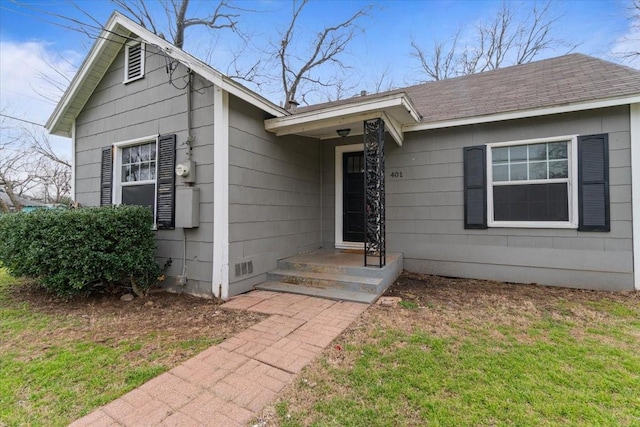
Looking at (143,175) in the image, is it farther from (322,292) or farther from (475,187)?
(475,187)

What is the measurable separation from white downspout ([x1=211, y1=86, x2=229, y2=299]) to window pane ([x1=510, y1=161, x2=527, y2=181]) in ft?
14.5

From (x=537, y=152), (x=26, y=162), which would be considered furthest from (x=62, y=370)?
(x=26, y=162)

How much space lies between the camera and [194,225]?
422 cm

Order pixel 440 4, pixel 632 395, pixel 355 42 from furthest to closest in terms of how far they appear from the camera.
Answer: pixel 355 42
pixel 440 4
pixel 632 395

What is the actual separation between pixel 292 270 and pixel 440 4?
987 cm

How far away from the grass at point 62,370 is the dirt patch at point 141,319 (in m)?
0.04

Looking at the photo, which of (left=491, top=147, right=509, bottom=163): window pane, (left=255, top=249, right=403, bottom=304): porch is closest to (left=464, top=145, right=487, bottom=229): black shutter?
(left=491, top=147, right=509, bottom=163): window pane

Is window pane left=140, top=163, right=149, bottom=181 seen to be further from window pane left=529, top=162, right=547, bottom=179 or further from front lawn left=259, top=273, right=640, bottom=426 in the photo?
window pane left=529, top=162, right=547, bottom=179

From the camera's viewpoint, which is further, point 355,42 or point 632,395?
point 355,42

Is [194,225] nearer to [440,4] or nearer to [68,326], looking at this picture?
[68,326]

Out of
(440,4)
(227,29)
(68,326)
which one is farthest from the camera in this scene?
(440,4)

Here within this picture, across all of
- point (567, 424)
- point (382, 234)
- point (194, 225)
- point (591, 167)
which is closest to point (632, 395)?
point (567, 424)

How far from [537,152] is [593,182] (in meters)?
0.83

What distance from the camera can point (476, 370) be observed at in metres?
2.28
